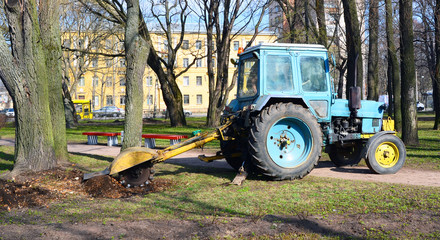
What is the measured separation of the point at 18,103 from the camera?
9.03 meters

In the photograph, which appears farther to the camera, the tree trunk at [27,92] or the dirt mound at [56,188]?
the tree trunk at [27,92]

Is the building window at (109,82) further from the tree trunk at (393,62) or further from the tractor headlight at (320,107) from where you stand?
the tractor headlight at (320,107)

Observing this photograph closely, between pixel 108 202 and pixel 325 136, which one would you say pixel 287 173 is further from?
pixel 108 202

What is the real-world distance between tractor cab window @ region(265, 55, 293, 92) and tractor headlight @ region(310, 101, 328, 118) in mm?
634

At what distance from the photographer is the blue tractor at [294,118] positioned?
8.52 meters

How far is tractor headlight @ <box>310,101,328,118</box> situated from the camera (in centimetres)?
918

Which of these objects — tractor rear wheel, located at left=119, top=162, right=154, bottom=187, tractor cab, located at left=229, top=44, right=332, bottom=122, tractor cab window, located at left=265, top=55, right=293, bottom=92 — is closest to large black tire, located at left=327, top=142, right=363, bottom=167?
tractor cab, located at left=229, top=44, right=332, bottom=122

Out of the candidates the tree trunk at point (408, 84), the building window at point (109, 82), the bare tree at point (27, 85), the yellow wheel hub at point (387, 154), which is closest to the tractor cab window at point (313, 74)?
the yellow wheel hub at point (387, 154)

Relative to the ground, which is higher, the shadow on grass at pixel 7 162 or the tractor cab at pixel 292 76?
the tractor cab at pixel 292 76

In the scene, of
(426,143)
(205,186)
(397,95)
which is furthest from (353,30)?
(205,186)

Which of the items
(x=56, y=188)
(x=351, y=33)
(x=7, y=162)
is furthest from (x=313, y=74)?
(x=7, y=162)

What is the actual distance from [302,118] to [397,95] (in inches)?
515

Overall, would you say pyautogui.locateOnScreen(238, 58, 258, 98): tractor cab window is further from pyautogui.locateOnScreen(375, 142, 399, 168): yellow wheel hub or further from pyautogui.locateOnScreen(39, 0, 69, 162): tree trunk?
pyautogui.locateOnScreen(39, 0, 69, 162): tree trunk

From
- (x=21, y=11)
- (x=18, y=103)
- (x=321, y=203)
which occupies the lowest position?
(x=321, y=203)
